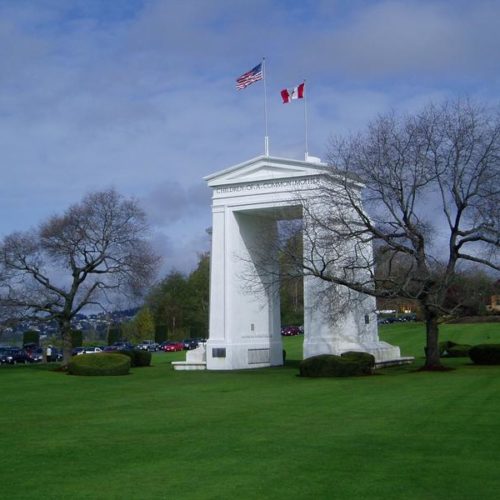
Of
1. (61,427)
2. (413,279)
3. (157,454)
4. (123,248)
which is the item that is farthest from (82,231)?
(157,454)

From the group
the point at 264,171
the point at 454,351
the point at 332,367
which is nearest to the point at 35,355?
the point at 264,171

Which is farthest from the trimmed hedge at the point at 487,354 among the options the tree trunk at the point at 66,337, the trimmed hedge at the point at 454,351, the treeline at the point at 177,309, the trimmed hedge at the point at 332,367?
the treeline at the point at 177,309

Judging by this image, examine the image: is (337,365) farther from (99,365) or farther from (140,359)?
(140,359)

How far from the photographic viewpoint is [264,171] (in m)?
40.2

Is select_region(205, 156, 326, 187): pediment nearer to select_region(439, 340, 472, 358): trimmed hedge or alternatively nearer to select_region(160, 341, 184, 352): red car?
select_region(439, 340, 472, 358): trimmed hedge

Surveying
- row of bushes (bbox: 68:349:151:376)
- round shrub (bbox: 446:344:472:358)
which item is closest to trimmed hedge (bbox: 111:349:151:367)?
row of bushes (bbox: 68:349:151:376)

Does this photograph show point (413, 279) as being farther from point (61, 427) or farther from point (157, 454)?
point (157, 454)

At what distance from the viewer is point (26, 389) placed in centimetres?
2927

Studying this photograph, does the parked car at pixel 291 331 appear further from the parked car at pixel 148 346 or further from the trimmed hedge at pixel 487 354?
the trimmed hedge at pixel 487 354

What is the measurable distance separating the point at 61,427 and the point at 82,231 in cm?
2508

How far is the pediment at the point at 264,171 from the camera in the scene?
38.3m

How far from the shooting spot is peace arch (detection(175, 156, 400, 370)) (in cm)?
3850

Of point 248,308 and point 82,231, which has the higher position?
point 82,231

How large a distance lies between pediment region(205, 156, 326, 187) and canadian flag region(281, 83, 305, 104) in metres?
3.13
